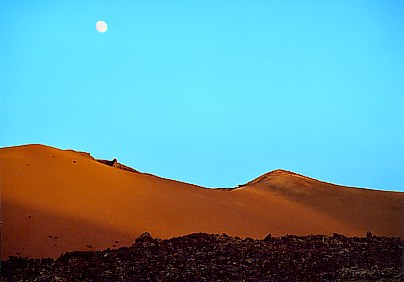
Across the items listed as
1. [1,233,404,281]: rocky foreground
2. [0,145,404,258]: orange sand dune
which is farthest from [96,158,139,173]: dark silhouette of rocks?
[1,233,404,281]: rocky foreground

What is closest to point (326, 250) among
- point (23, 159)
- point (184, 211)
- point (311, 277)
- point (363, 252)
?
point (363, 252)

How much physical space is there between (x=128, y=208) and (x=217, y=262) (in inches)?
231

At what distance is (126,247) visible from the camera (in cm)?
1432

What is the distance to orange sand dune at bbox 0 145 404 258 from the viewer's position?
15.0m

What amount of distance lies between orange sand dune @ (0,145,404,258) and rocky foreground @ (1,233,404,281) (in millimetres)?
1378

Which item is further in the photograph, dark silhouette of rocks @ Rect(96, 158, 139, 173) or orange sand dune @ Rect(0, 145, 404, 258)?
dark silhouette of rocks @ Rect(96, 158, 139, 173)

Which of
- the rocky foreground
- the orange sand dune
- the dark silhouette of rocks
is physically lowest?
the rocky foreground

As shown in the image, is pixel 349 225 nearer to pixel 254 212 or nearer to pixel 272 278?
pixel 254 212

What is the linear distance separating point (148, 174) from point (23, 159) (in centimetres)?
550

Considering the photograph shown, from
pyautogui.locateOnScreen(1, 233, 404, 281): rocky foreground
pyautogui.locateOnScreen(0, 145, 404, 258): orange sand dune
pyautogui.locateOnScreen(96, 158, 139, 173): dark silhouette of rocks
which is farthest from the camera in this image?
pyautogui.locateOnScreen(96, 158, 139, 173): dark silhouette of rocks

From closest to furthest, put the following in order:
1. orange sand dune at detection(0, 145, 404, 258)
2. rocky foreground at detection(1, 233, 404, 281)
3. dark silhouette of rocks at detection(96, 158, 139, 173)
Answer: rocky foreground at detection(1, 233, 404, 281) < orange sand dune at detection(0, 145, 404, 258) < dark silhouette of rocks at detection(96, 158, 139, 173)

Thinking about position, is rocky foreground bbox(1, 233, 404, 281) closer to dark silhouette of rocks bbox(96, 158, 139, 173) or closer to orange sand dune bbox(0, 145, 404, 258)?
orange sand dune bbox(0, 145, 404, 258)

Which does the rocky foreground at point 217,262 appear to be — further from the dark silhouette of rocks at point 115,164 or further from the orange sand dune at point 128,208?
the dark silhouette of rocks at point 115,164

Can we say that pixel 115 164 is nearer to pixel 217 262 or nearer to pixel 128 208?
pixel 128 208
